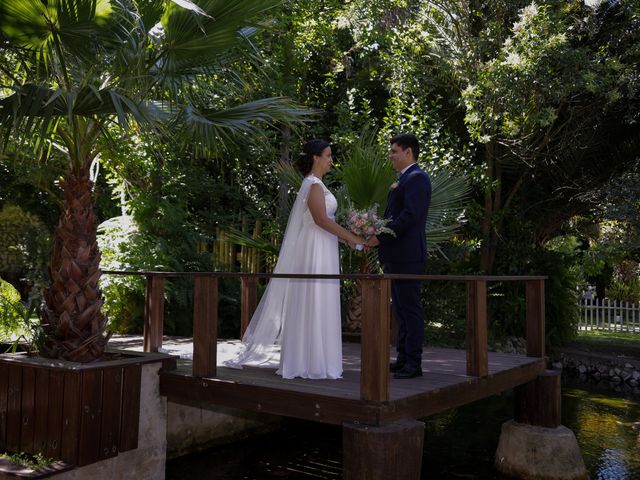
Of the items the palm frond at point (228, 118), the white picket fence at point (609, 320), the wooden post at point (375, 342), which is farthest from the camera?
the white picket fence at point (609, 320)

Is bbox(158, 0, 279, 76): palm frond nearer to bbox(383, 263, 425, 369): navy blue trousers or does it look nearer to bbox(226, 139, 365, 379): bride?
bbox(226, 139, 365, 379): bride

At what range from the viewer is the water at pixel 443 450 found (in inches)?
255

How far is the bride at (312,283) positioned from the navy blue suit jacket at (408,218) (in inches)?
9.7

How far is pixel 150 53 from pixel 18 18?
107cm

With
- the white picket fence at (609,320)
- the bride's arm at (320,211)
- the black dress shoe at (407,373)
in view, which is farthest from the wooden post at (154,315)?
the white picket fence at (609,320)

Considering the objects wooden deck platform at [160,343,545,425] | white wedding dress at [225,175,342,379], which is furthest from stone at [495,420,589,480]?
white wedding dress at [225,175,342,379]

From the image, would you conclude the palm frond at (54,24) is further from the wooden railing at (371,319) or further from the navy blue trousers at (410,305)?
the navy blue trousers at (410,305)

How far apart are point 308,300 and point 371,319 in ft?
3.67

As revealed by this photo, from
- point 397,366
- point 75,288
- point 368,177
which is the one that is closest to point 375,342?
point 397,366

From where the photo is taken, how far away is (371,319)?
13.5 feet

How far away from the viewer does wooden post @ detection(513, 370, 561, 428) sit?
254 inches

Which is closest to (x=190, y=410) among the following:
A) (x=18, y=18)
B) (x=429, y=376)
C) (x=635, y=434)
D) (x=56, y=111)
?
(x=429, y=376)

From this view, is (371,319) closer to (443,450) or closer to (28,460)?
(28,460)

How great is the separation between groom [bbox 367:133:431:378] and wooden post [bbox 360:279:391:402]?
814mm
